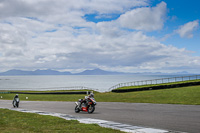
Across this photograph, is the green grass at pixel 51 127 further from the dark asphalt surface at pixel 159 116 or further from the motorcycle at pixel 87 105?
the motorcycle at pixel 87 105

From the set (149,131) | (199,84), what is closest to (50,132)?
(149,131)

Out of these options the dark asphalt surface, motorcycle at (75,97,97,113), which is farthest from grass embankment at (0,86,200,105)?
motorcycle at (75,97,97,113)

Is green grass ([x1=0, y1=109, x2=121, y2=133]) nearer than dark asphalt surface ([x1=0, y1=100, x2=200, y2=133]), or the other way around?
green grass ([x1=0, y1=109, x2=121, y2=133])

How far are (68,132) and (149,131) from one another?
332 cm

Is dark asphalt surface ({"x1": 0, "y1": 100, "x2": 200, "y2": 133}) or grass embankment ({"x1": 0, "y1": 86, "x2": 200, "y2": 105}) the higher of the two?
grass embankment ({"x1": 0, "y1": 86, "x2": 200, "y2": 105})

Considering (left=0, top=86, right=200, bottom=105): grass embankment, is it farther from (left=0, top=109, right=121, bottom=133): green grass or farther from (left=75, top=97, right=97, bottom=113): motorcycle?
(left=0, top=109, right=121, bottom=133): green grass

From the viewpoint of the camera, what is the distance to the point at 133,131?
9.48 metres

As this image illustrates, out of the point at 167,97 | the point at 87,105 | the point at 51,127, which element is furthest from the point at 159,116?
the point at 167,97

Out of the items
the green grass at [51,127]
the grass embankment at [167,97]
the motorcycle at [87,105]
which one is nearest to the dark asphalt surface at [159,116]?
the motorcycle at [87,105]

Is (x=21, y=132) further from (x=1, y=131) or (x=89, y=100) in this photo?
(x=89, y=100)

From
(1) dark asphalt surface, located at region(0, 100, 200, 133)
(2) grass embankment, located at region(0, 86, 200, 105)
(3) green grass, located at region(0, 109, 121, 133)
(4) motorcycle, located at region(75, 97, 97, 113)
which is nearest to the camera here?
(3) green grass, located at region(0, 109, 121, 133)

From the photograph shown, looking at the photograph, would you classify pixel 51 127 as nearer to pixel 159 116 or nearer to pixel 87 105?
pixel 159 116

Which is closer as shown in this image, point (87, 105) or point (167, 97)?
point (87, 105)

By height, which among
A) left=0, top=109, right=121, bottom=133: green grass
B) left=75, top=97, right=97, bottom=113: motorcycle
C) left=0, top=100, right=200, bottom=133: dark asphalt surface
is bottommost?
left=0, top=100, right=200, bottom=133: dark asphalt surface
